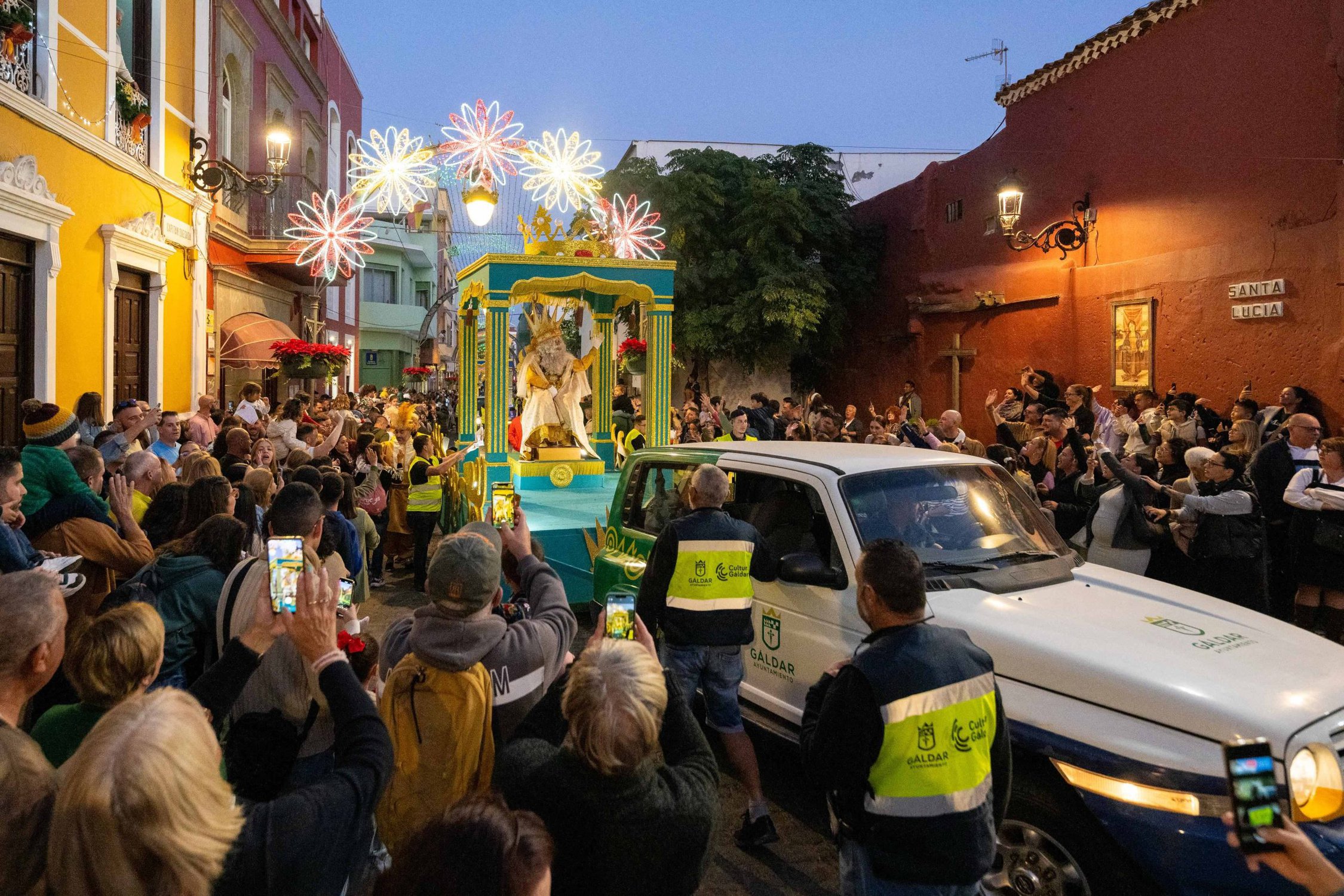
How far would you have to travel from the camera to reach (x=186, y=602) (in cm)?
329

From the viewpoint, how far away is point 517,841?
159 cm

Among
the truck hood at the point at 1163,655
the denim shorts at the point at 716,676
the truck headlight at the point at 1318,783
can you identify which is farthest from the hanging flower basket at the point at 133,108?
the truck headlight at the point at 1318,783

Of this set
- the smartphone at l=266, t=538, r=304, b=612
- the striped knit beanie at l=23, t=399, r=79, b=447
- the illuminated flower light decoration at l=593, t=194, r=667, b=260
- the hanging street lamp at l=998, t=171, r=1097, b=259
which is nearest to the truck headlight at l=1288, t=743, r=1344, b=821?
the smartphone at l=266, t=538, r=304, b=612

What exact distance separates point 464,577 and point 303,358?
1162 cm

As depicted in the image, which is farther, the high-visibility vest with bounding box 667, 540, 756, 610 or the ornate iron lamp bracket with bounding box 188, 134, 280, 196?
the ornate iron lamp bracket with bounding box 188, 134, 280, 196

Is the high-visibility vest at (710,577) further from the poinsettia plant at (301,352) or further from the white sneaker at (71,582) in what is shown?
the poinsettia plant at (301,352)

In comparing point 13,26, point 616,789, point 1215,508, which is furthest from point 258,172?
point 616,789

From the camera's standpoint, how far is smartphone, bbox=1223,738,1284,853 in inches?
65.4

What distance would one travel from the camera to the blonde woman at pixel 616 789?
6.66 feet

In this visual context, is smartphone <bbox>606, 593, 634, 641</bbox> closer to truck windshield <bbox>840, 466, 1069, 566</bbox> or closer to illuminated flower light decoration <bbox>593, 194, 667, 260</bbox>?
truck windshield <bbox>840, 466, 1069, 566</bbox>

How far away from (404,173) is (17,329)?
14.7 feet

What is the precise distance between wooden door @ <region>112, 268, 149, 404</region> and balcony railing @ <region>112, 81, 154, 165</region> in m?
1.56

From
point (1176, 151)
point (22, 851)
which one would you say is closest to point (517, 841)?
point (22, 851)

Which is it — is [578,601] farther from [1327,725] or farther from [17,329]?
[17,329]
